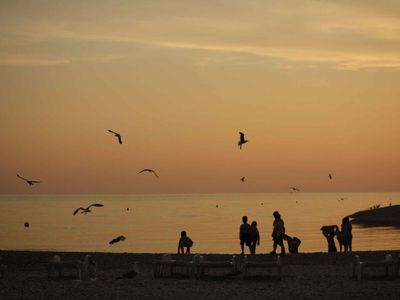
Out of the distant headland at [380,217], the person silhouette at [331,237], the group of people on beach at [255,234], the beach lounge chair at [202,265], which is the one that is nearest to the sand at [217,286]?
the beach lounge chair at [202,265]

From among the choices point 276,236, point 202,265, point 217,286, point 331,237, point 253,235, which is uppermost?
point 331,237

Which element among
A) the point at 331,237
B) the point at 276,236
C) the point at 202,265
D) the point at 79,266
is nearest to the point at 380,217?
the point at 331,237

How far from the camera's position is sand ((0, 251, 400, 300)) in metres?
17.5

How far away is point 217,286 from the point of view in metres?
19.4

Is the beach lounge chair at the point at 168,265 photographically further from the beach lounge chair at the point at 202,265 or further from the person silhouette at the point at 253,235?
the person silhouette at the point at 253,235

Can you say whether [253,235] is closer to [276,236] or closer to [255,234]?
[255,234]

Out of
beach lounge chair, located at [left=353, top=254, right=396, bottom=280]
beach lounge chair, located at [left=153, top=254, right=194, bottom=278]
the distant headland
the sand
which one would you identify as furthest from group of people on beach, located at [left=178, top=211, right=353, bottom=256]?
the distant headland

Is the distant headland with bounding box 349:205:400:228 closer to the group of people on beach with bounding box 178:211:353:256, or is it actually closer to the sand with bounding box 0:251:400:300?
the group of people on beach with bounding box 178:211:353:256

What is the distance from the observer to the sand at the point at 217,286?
57.6ft

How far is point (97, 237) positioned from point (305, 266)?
1866 inches

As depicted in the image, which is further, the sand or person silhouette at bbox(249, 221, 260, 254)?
person silhouette at bbox(249, 221, 260, 254)

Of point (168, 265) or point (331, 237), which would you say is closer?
point (168, 265)

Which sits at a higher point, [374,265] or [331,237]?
[331,237]

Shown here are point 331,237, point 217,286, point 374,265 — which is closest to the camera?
point 217,286
